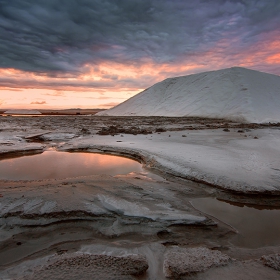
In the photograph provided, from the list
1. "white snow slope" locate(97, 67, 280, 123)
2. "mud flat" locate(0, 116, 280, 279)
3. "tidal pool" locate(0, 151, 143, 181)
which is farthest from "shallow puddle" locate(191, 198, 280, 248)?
"white snow slope" locate(97, 67, 280, 123)

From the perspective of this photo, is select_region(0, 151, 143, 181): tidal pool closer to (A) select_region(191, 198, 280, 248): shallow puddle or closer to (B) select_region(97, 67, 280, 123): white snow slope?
(A) select_region(191, 198, 280, 248): shallow puddle

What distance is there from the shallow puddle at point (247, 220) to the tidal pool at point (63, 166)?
2767 mm

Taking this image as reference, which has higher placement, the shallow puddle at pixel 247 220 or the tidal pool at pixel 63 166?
the tidal pool at pixel 63 166

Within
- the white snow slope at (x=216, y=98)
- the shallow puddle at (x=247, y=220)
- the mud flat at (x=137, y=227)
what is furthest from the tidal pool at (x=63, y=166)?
the white snow slope at (x=216, y=98)

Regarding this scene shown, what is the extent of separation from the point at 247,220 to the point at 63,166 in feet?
18.0

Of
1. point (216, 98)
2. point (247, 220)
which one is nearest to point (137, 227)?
point (247, 220)

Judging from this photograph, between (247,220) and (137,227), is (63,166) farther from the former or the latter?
(247,220)

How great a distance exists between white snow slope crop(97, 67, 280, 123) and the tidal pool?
28.5 metres

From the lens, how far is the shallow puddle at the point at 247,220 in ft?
10.3

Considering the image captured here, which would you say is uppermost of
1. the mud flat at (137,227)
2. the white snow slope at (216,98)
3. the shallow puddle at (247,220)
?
the white snow slope at (216,98)

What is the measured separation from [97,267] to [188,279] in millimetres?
1009

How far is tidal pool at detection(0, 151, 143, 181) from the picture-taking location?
19.8ft

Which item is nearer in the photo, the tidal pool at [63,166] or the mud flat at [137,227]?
the mud flat at [137,227]

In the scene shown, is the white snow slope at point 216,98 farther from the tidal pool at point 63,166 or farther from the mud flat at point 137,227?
the mud flat at point 137,227
